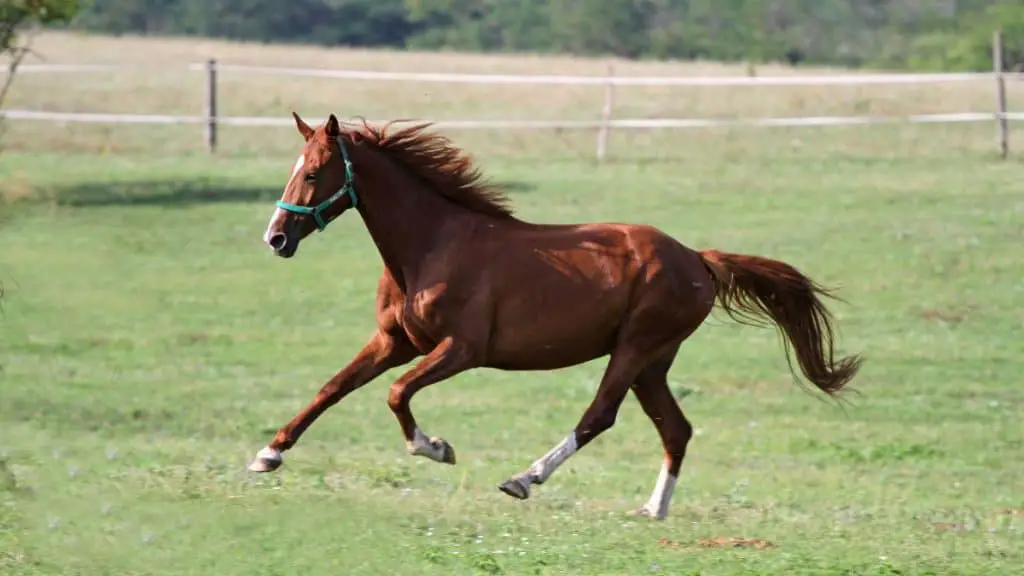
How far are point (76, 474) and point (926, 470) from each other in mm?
6147

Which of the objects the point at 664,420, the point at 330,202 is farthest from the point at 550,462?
the point at 330,202

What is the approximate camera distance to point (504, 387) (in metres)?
16.1

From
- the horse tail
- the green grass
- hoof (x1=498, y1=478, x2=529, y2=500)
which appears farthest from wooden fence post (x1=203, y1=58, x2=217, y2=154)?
hoof (x1=498, y1=478, x2=529, y2=500)

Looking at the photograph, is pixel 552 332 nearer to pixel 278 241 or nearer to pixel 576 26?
pixel 278 241

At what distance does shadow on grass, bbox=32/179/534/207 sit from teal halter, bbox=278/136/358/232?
15012mm

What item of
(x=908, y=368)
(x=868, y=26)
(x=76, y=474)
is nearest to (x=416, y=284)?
(x=76, y=474)

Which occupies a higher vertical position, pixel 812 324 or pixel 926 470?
pixel 812 324

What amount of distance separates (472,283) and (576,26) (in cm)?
5252

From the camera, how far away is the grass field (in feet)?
27.0

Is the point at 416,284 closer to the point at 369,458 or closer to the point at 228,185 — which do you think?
the point at 369,458

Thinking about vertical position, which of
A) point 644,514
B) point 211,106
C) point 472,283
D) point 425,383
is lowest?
point 211,106

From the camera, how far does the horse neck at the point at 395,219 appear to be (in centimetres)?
907

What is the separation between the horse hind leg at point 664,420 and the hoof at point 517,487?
43.2 inches

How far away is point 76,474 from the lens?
10.1 metres
